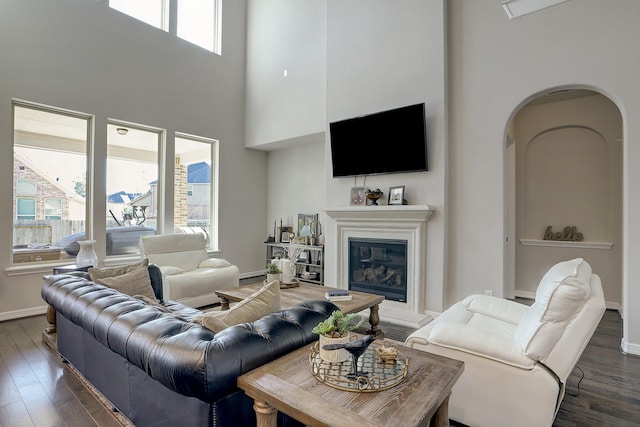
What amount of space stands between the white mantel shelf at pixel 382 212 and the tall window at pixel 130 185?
2.86m

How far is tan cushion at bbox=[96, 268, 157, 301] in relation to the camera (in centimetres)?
262

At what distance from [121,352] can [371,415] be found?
1.18 meters

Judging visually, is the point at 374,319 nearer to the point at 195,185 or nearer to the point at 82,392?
the point at 82,392

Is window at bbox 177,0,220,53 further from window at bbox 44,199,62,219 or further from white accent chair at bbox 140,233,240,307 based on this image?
white accent chair at bbox 140,233,240,307

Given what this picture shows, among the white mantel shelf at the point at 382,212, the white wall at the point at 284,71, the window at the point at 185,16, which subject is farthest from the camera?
the white wall at the point at 284,71

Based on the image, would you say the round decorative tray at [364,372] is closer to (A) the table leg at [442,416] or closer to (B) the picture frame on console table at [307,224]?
(A) the table leg at [442,416]

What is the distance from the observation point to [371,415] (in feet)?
3.57

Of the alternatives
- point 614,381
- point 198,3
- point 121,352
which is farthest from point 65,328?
point 198,3

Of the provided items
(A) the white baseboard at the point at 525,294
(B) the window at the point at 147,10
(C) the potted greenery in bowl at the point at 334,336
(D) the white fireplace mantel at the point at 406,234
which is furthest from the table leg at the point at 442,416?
(B) the window at the point at 147,10

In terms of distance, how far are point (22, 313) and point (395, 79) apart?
17.6ft

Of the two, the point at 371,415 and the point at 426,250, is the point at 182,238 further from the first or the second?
the point at 371,415

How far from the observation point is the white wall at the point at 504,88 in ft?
10.0

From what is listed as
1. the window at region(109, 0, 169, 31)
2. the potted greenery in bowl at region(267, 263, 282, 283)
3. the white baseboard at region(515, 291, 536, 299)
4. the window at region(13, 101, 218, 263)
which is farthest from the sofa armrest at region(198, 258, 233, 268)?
the white baseboard at region(515, 291, 536, 299)

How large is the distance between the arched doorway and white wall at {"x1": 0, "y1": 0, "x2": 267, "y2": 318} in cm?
446
